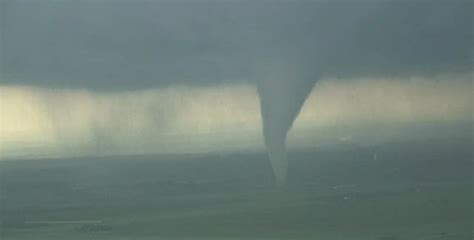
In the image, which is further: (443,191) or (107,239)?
(443,191)

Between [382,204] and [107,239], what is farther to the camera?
[382,204]

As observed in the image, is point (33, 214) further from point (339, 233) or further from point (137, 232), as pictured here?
point (339, 233)

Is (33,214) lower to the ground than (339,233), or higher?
higher

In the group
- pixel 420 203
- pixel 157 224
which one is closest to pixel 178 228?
pixel 157 224

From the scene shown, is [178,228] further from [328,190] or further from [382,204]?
[382,204]

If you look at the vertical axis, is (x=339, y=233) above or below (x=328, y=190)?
below

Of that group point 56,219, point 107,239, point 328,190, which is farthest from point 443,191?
point 56,219

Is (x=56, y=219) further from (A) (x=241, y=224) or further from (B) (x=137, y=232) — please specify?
(A) (x=241, y=224)

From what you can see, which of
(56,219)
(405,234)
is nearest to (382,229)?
(405,234)
